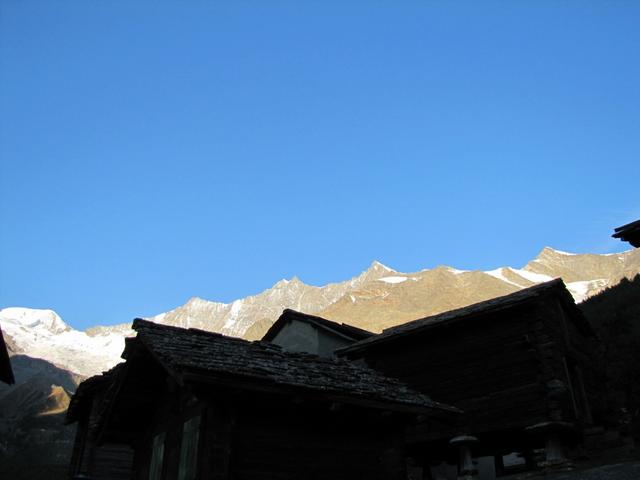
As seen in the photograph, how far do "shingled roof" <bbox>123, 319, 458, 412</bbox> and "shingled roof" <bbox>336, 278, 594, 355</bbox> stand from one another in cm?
694

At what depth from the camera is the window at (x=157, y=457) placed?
11.4 metres

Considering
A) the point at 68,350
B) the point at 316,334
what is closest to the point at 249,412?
the point at 316,334

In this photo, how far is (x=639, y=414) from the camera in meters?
19.1

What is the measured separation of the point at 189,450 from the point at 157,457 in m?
2.27

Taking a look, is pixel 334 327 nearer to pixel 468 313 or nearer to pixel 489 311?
pixel 468 313

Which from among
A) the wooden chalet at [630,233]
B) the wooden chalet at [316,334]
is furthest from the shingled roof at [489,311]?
the wooden chalet at [316,334]

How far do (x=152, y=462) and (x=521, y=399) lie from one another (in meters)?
10.7

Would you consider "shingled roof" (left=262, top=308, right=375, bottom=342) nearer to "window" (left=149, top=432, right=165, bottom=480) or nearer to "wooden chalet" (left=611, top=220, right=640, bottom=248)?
"wooden chalet" (left=611, top=220, right=640, bottom=248)

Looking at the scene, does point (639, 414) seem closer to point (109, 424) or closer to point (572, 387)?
point (572, 387)

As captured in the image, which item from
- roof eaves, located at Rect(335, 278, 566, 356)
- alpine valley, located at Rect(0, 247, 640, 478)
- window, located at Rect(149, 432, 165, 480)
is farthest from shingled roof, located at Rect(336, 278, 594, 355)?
alpine valley, located at Rect(0, 247, 640, 478)

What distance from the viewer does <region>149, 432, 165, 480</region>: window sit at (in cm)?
1142

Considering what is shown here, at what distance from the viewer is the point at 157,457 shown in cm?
1172

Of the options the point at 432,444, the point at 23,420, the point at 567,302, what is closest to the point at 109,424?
the point at 432,444

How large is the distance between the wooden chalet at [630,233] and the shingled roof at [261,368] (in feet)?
23.3
